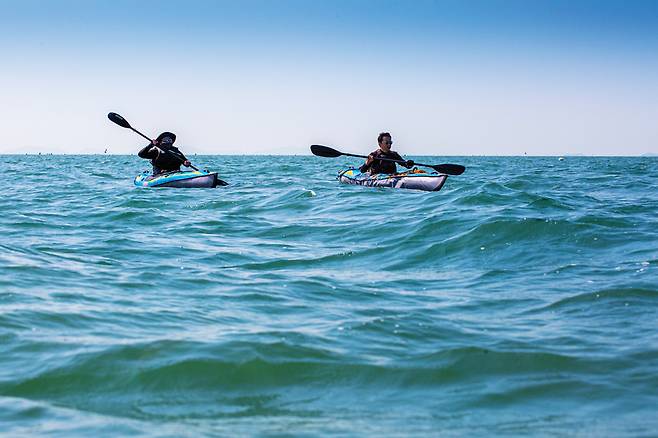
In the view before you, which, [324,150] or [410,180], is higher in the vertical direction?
[324,150]

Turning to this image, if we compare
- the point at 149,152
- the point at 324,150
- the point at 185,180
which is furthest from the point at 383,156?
the point at 149,152

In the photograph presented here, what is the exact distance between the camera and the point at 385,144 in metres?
19.3

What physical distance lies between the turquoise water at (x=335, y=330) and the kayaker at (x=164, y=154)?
27.1 feet

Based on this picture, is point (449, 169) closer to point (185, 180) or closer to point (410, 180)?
point (410, 180)

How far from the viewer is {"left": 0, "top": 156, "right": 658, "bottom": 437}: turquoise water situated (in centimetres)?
381

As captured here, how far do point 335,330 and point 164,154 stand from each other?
1502 centimetres

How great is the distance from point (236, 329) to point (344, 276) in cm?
248

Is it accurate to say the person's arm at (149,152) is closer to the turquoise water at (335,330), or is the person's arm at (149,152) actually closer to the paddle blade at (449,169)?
the paddle blade at (449,169)

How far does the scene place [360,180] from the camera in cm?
2014

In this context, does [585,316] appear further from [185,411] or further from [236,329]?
[185,411]

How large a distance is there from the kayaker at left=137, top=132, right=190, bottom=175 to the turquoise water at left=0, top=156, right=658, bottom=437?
325 inches

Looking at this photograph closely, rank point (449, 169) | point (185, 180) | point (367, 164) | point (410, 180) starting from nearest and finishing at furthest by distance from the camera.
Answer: point (410, 180), point (449, 169), point (185, 180), point (367, 164)

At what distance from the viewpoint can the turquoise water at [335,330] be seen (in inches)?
150

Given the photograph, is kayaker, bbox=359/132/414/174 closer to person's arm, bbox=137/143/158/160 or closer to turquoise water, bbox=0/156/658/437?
person's arm, bbox=137/143/158/160
